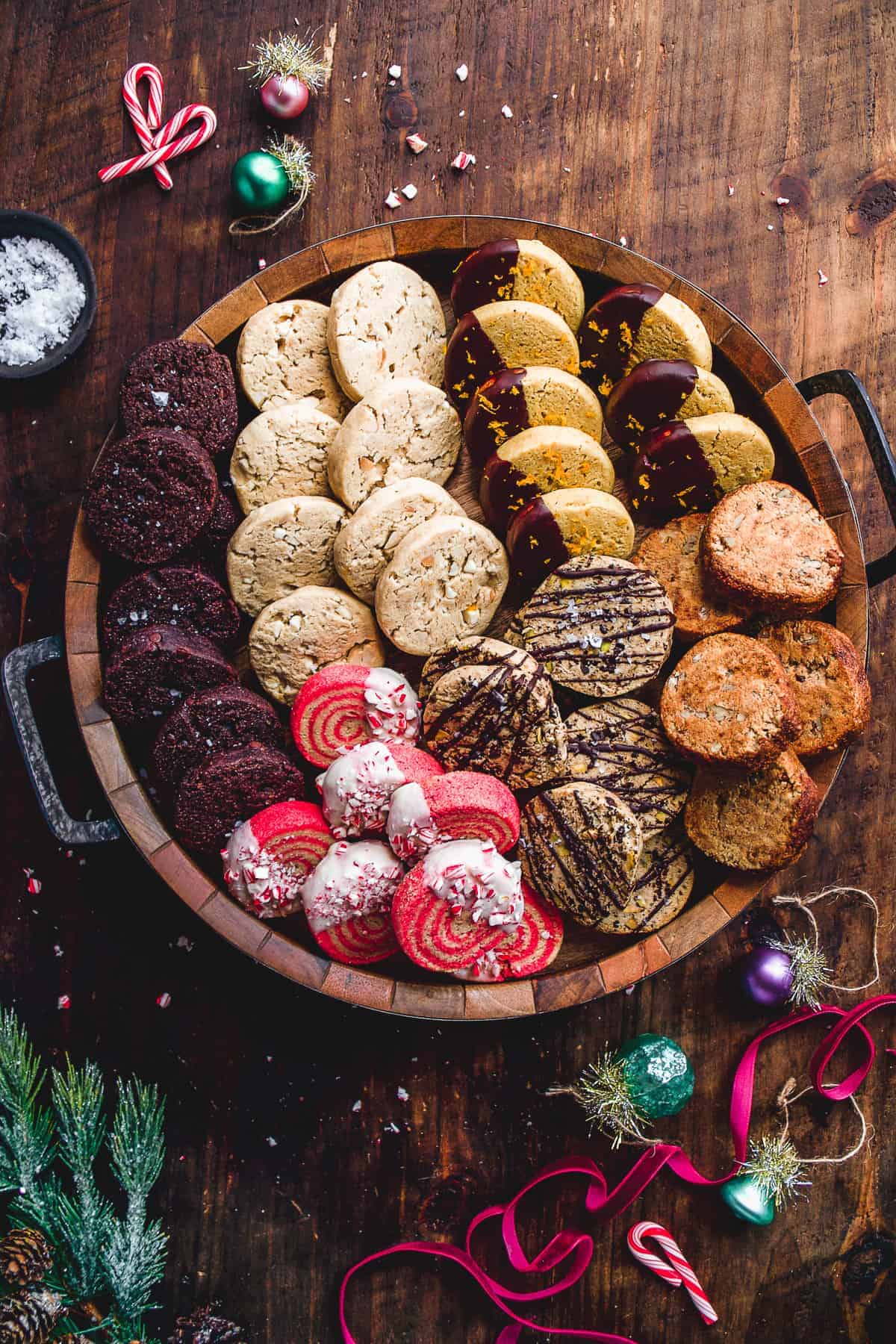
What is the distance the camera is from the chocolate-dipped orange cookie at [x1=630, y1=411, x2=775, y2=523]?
2.71m

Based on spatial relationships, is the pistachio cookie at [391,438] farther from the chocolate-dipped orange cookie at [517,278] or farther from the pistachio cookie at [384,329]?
the chocolate-dipped orange cookie at [517,278]

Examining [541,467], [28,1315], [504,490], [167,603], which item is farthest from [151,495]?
[28,1315]

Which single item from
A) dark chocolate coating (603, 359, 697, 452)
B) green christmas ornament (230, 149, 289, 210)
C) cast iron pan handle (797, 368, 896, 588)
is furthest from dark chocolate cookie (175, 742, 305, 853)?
cast iron pan handle (797, 368, 896, 588)

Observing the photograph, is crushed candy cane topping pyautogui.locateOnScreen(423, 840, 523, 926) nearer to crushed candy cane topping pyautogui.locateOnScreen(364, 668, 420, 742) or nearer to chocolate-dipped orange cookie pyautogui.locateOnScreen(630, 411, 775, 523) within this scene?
crushed candy cane topping pyautogui.locateOnScreen(364, 668, 420, 742)

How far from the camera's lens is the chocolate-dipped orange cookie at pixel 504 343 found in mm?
2713

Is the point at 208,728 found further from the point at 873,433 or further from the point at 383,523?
the point at 873,433

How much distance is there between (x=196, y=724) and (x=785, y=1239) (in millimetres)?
2534

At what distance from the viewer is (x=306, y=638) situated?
277 cm

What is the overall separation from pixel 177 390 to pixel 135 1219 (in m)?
2.44

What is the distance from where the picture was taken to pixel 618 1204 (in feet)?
9.43

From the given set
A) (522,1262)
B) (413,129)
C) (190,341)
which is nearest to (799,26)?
(413,129)

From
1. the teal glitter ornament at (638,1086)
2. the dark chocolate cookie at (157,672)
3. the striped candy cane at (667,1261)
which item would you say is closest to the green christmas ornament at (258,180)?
the dark chocolate cookie at (157,672)

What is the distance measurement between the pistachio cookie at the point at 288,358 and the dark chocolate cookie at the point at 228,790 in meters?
1.08

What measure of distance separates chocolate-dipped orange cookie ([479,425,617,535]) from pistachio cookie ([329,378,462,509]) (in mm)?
177
